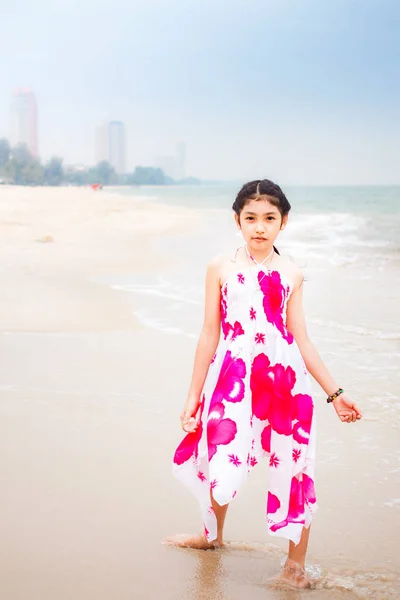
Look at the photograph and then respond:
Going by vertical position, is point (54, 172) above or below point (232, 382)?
above

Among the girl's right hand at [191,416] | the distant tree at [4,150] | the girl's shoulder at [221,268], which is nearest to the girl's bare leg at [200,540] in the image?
the girl's right hand at [191,416]

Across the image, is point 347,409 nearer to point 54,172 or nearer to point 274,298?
point 274,298

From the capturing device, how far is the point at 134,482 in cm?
290

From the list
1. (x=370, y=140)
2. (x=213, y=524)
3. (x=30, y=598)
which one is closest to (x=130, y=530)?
(x=213, y=524)

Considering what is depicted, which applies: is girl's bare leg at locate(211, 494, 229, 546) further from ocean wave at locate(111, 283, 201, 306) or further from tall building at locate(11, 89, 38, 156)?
tall building at locate(11, 89, 38, 156)

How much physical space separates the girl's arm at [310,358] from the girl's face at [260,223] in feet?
0.55

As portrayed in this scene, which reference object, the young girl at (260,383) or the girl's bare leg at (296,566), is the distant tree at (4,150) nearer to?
the young girl at (260,383)

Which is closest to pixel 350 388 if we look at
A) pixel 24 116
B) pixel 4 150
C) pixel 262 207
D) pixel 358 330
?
pixel 358 330

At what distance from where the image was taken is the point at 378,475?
10.1 ft

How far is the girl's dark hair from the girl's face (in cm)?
1

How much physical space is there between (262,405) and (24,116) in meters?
120

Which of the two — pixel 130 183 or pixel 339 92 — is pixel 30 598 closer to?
pixel 339 92

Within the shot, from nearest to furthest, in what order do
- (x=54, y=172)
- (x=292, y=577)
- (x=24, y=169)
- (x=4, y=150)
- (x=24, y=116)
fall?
1. (x=292, y=577)
2. (x=24, y=169)
3. (x=4, y=150)
4. (x=54, y=172)
5. (x=24, y=116)

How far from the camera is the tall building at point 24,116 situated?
108 meters
